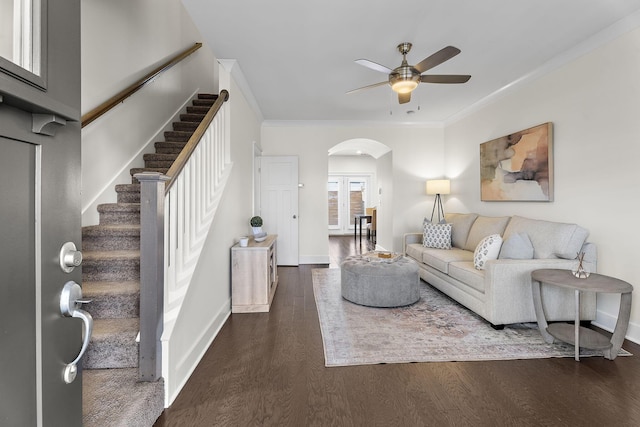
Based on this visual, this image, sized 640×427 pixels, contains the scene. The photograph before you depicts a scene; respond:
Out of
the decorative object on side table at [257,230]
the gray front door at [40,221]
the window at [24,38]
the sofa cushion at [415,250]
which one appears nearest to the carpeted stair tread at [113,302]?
the gray front door at [40,221]

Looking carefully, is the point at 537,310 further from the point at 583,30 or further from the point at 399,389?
the point at 583,30

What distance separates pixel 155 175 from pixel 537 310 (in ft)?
10.3

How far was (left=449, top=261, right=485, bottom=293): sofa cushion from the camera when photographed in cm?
297

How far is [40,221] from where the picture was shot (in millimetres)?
650

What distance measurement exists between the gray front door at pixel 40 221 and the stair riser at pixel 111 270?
5.51ft

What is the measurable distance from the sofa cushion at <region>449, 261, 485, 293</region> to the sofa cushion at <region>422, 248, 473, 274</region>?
0.47 ft

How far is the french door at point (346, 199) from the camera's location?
10.6 m

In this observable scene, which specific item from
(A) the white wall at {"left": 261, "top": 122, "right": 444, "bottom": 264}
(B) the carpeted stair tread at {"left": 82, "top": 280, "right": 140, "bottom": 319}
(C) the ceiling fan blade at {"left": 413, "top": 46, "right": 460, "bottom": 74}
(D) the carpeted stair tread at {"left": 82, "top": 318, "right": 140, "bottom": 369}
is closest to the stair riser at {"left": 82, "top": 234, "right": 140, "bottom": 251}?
(B) the carpeted stair tread at {"left": 82, "top": 280, "right": 140, "bottom": 319}

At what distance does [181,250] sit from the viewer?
6.82ft

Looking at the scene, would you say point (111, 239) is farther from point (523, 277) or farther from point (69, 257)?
point (523, 277)

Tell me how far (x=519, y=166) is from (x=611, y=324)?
197cm

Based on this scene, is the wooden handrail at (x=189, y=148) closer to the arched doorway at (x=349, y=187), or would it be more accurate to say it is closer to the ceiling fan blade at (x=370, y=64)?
the ceiling fan blade at (x=370, y=64)

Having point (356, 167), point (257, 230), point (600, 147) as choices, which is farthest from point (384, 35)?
point (356, 167)

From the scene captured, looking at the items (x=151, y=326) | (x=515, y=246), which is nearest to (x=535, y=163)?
(x=515, y=246)
